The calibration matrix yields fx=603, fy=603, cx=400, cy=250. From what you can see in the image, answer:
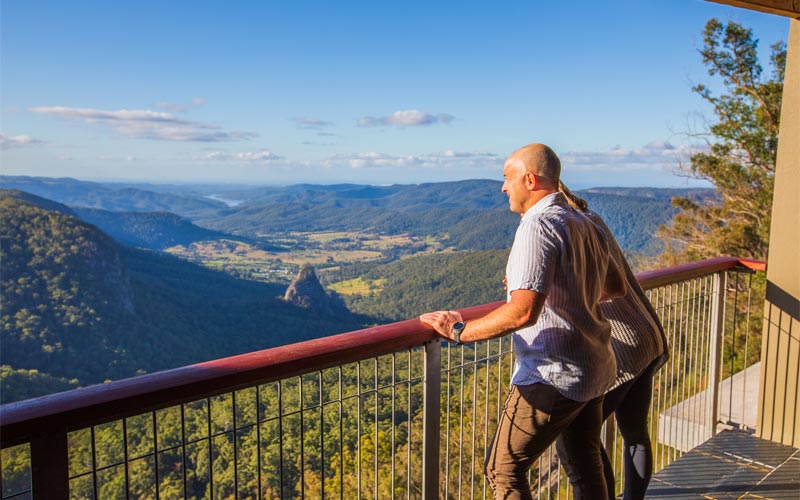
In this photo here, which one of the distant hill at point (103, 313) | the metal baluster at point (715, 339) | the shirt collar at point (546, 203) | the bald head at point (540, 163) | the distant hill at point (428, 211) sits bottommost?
the distant hill at point (103, 313)

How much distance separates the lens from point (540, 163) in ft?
5.75

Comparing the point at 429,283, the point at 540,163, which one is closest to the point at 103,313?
the point at 429,283

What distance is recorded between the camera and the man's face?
5.81ft

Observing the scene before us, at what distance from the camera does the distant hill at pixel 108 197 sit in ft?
199

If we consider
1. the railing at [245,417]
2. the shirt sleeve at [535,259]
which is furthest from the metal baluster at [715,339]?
the shirt sleeve at [535,259]

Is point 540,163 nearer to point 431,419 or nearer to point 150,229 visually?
point 431,419

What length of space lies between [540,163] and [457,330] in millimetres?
553

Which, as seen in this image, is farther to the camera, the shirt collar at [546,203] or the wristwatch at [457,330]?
the wristwatch at [457,330]

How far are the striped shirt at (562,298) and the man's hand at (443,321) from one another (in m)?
0.22

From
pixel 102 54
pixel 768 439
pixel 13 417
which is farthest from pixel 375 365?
pixel 102 54

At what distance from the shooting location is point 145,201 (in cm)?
8019

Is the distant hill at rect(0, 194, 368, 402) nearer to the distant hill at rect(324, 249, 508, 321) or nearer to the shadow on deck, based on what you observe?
the distant hill at rect(324, 249, 508, 321)

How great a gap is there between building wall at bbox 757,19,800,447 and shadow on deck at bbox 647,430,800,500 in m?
0.19

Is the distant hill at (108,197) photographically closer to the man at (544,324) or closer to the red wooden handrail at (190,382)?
the red wooden handrail at (190,382)
